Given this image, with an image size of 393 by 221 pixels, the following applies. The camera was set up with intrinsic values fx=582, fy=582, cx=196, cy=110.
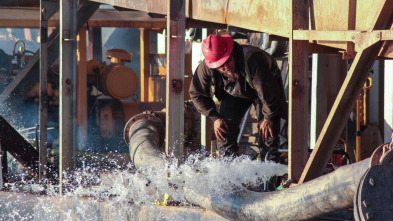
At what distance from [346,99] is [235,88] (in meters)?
2.10

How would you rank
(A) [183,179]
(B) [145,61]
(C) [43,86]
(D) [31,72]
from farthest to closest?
(B) [145,61] < (D) [31,72] < (C) [43,86] < (A) [183,179]

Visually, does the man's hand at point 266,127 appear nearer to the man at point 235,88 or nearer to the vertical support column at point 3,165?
the man at point 235,88

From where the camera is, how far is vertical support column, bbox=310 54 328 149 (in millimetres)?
6031

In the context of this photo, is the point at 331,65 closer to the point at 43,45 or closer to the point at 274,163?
the point at 274,163

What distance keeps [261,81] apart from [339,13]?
1.45 meters

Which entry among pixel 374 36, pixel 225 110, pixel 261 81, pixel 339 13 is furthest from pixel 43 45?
pixel 374 36

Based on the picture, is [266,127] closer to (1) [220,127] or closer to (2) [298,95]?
(1) [220,127]

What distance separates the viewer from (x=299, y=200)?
Result: 3.06 meters

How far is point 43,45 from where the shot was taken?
6.05 metres

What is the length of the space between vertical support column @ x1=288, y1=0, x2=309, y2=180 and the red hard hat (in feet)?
4.31

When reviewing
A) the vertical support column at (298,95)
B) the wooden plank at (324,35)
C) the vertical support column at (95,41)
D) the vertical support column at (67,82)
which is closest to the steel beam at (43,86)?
the vertical support column at (67,82)

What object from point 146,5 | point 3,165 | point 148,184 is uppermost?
point 146,5

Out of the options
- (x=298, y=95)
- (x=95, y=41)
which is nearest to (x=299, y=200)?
(x=298, y=95)

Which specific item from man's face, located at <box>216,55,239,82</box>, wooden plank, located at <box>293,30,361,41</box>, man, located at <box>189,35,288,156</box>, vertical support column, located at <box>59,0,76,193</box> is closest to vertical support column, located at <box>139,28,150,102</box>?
vertical support column, located at <box>59,0,76,193</box>
